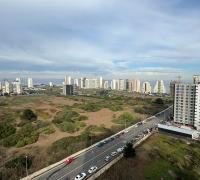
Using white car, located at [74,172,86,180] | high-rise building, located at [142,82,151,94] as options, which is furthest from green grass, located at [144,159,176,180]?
high-rise building, located at [142,82,151,94]

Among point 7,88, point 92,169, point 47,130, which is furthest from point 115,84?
point 92,169

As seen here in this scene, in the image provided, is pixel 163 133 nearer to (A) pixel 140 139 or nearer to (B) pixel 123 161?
(A) pixel 140 139

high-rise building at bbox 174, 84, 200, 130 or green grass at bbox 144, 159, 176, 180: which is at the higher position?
high-rise building at bbox 174, 84, 200, 130

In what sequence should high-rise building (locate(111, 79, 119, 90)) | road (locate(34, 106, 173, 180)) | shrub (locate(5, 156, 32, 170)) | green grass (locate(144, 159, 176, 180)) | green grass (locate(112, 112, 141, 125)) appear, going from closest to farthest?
road (locate(34, 106, 173, 180)), shrub (locate(5, 156, 32, 170)), green grass (locate(144, 159, 176, 180)), green grass (locate(112, 112, 141, 125)), high-rise building (locate(111, 79, 119, 90))

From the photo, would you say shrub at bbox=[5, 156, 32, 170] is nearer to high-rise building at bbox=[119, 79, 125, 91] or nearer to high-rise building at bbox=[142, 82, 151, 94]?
high-rise building at bbox=[142, 82, 151, 94]

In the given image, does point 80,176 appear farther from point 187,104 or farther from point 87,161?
point 187,104

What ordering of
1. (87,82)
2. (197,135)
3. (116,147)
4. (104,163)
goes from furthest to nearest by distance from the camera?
(87,82) → (197,135) → (116,147) → (104,163)

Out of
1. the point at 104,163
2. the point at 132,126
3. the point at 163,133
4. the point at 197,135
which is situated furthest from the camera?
the point at 132,126

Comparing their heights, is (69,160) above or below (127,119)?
below

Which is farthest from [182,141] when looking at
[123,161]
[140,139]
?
[123,161]
